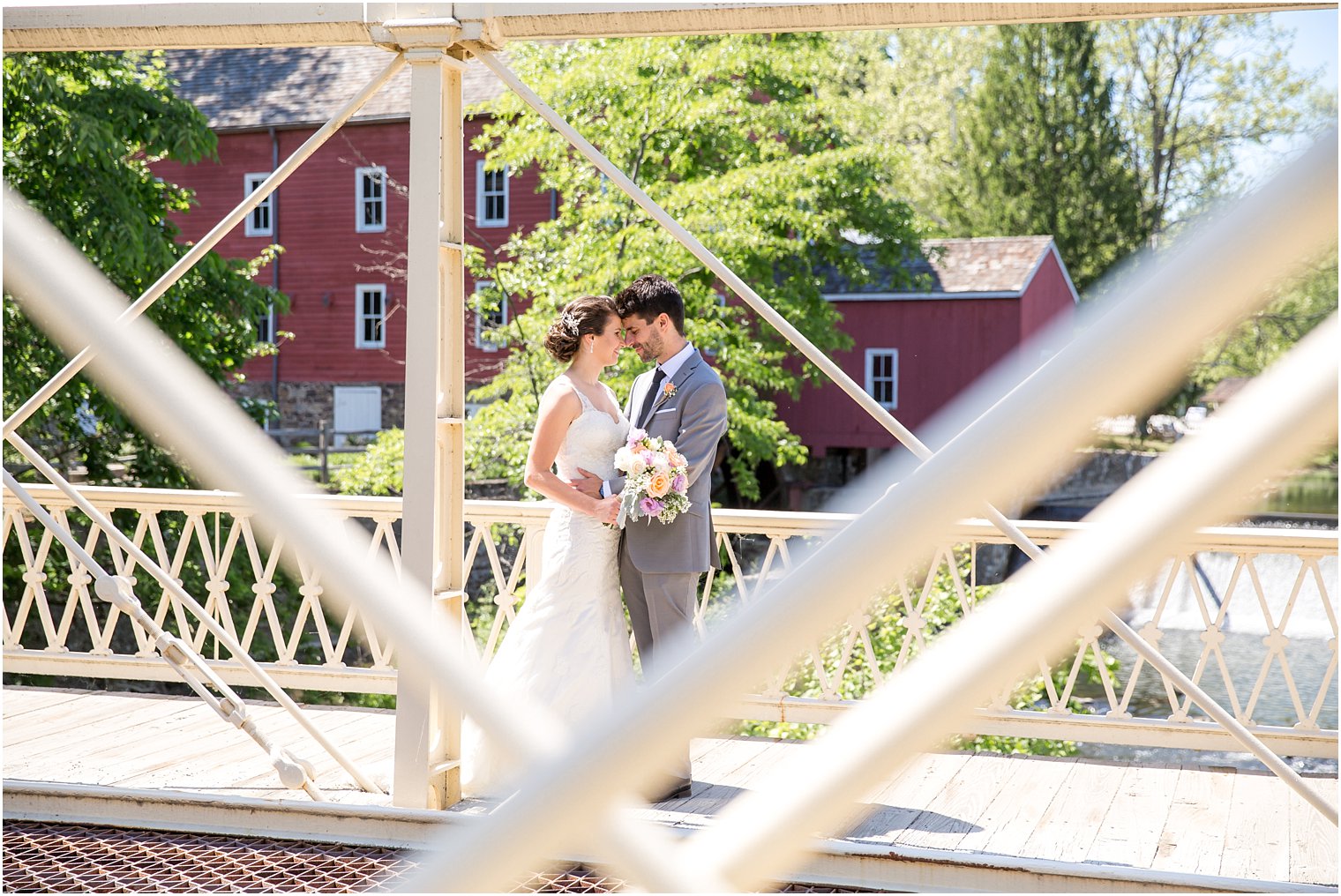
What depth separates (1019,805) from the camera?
14.5ft

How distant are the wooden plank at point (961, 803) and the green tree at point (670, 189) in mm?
10127

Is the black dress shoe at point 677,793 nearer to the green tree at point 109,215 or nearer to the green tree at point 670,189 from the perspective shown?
the green tree at point 109,215

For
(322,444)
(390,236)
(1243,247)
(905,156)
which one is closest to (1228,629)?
(905,156)

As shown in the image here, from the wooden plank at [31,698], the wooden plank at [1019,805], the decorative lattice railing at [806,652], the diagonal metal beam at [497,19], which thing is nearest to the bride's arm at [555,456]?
the decorative lattice railing at [806,652]

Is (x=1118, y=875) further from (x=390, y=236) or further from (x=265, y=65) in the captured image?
(x=265, y=65)

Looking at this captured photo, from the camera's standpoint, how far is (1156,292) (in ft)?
2.05

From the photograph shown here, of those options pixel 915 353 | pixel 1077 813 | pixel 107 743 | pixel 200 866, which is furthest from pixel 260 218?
pixel 1077 813

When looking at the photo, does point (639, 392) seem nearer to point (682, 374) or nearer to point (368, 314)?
point (682, 374)

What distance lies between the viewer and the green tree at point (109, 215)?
41.1ft

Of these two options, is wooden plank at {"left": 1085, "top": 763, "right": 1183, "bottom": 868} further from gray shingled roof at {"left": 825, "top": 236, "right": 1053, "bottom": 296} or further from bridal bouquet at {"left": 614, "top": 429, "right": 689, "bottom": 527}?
gray shingled roof at {"left": 825, "top": 236, "right": 1053, "bottom": 296}

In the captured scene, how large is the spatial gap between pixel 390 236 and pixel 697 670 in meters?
26.5

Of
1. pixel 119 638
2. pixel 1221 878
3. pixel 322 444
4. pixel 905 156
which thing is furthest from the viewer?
pixel 322 444

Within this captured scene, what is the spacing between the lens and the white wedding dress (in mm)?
4539

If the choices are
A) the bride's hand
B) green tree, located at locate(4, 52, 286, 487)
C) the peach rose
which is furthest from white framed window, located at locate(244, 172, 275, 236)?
the peach rose
